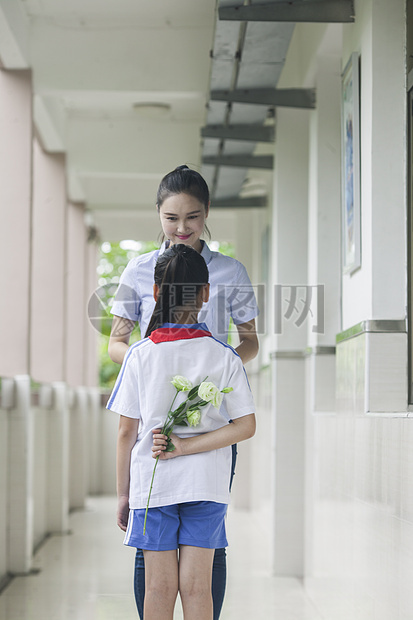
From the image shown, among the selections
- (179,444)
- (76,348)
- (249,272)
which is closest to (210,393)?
(179,444)

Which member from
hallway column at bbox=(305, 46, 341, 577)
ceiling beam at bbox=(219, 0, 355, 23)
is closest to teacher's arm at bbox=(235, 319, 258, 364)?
ceiling beam at bbox=(219, 0, 355, 23)

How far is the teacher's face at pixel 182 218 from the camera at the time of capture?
2.29m

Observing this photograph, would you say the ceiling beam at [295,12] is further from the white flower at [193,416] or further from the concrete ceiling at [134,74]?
the white flower at [193,416]

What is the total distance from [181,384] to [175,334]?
0.15 meters

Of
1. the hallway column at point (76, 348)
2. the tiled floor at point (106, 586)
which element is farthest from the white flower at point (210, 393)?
the hallway column at point (76, 348)

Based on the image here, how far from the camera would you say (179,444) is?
2088 millimetres

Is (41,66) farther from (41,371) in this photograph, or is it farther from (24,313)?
(41,371)

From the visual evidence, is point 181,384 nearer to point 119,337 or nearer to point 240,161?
point 119,337

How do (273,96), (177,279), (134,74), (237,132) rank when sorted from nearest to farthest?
1. (177,279)
2. (273,96)
3. (237,132)
4. (134,74)

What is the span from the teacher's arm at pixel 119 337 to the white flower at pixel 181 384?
13.3 inches

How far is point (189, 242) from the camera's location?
2297 millimetres

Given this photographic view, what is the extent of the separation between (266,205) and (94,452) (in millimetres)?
3849

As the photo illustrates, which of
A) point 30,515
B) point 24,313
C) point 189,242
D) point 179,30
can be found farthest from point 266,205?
point 189,242

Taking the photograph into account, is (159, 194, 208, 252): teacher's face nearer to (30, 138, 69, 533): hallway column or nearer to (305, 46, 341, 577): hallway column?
(305, 46, 341, 577): hallway column
